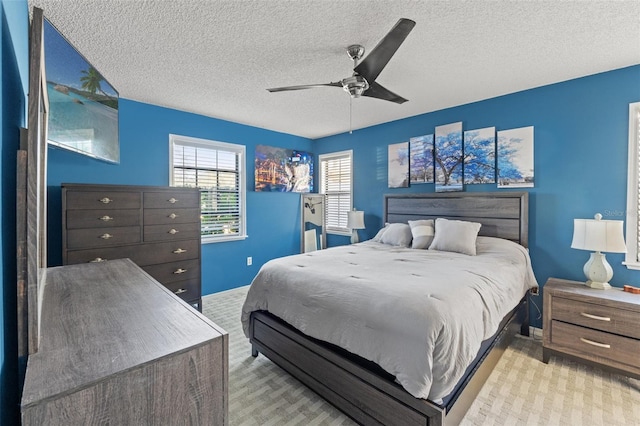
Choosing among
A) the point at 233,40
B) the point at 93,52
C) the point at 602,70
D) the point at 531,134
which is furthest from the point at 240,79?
the point at 602,70

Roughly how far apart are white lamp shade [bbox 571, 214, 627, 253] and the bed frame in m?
0.62

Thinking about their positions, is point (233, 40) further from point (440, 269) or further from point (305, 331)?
point (440, 269)

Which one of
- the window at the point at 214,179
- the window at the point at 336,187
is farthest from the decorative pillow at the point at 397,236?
the window at the point at 214,179

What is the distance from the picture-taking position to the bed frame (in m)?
1.49

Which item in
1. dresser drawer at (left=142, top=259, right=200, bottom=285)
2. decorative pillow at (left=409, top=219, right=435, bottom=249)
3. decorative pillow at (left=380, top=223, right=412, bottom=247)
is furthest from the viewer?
decorative pillow at (left=380, top=223, right=412, bottom=247)

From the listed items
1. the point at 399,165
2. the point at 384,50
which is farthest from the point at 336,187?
the point at 384,50

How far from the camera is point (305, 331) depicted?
77.5 inches

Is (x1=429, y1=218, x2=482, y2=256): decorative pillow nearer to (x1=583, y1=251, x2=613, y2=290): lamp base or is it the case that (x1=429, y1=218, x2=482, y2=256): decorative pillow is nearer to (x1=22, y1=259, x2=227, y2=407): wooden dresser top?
(x1=583, y1=251, x2=613, y2=290): lamp base

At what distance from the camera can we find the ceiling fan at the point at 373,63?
1.65m

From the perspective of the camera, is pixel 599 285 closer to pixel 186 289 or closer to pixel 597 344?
pixel 597 344

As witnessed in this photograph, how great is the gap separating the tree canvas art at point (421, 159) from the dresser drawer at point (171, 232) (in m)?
2.97

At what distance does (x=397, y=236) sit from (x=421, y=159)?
1184 millimetres

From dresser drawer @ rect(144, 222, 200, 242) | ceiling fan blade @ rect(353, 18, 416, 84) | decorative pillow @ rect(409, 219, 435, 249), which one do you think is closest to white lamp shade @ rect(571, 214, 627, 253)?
decorative pillow @ rect(409, 219, 435, 249)

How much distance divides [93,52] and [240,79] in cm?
116
